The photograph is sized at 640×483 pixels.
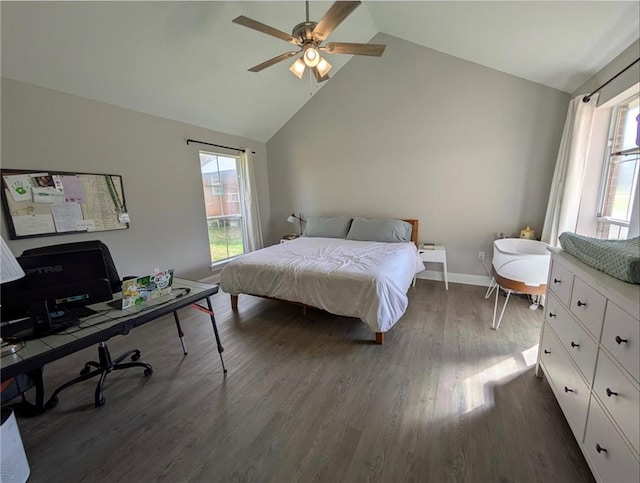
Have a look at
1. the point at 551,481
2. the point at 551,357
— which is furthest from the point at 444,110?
the point at 551,481

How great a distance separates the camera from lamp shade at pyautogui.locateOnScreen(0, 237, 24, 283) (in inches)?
44.4

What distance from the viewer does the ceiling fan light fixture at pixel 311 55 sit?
7.04ft

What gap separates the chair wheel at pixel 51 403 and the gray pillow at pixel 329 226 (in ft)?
10.2

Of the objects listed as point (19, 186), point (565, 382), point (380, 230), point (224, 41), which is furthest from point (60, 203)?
point (565, 382)

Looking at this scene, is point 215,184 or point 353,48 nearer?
point 353,48

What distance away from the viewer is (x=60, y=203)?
2.42m

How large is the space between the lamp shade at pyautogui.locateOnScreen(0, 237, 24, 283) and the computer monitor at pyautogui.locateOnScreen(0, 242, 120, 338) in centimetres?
A: 17

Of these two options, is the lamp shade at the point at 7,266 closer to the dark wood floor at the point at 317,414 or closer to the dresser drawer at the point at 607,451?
the dark wood floor at the point at 317,414

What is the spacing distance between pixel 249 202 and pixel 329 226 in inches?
53.7

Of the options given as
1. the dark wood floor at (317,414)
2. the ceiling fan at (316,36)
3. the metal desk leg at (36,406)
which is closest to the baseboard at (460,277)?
the dark wood floor at (317,414)

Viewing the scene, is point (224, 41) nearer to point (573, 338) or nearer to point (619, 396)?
point (573, 338)

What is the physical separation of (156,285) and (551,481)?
7.50ft

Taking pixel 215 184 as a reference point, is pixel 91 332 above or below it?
below

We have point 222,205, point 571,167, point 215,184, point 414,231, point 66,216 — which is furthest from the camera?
point 222,205
